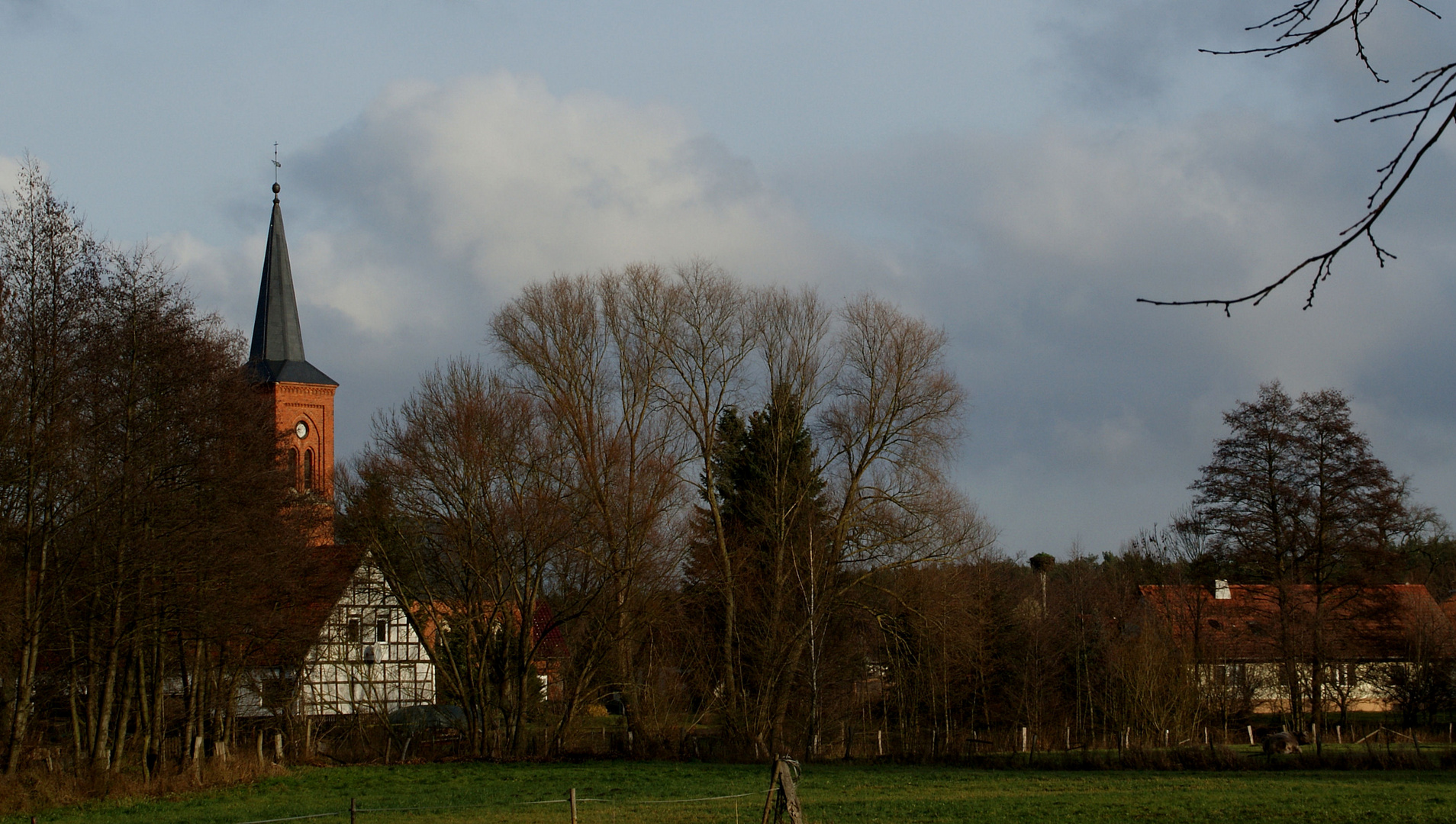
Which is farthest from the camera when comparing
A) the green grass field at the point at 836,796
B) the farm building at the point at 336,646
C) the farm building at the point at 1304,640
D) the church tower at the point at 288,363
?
the church tower at the point at 288,363

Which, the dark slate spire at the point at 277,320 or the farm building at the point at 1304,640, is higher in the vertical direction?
the dark slate spire at the point at 277,320

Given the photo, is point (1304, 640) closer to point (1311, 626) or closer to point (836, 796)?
point (1311, 626)

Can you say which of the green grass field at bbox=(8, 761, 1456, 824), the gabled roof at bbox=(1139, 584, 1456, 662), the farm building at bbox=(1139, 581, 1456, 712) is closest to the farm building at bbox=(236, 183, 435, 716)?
the green grass field at bbox=(8, 761, 1456, 824)

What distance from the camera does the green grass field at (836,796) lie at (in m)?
17.0

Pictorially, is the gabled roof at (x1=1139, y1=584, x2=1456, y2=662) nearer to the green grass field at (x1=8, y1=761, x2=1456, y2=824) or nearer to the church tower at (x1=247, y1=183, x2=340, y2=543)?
the green grass field at (x1=8, y1=761, x2=1456, y2=824)

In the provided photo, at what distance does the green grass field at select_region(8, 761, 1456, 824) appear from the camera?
17047 millimetres

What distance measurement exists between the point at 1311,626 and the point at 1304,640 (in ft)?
2.30

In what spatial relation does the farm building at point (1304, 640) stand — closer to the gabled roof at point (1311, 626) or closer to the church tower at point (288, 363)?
the gabled roof at point (1311, 626)

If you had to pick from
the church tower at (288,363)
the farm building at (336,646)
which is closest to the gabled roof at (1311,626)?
the farm building at (336,646)

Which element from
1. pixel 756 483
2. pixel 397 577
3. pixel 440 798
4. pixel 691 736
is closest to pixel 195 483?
pixel 440 798

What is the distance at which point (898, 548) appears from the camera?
35438mm

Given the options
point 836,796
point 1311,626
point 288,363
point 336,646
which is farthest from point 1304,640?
point 288,363

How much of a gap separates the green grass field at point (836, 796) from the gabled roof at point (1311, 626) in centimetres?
1160

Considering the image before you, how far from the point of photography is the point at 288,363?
207 ft
